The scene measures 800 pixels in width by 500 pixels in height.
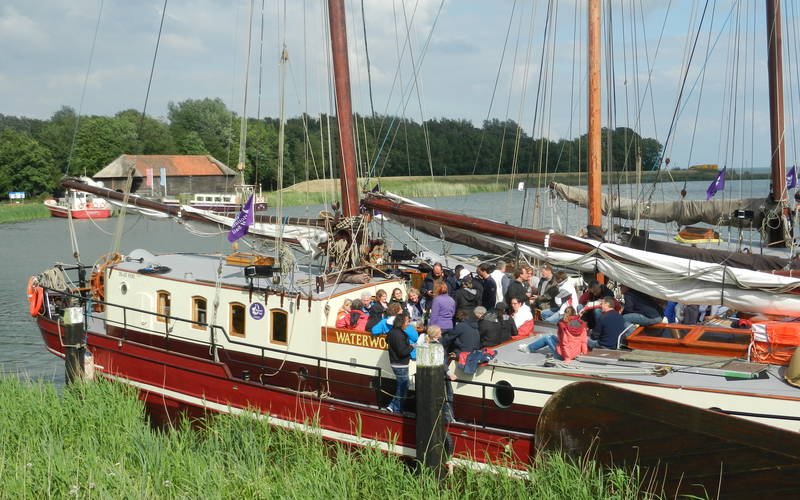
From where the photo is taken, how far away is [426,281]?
525 inches

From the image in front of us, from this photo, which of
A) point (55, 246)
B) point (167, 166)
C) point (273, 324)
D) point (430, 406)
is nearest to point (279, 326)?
point (273, 324)

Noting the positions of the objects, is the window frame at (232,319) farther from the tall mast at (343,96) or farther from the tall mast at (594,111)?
the tall mast at (594,111)

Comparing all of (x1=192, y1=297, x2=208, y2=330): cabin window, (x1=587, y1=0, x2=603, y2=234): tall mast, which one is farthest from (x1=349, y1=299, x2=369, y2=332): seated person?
(x1=587, y1=0, x2=603, y2=234): tall mast

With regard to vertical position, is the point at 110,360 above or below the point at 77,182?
below

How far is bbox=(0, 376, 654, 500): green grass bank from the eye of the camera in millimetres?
9055

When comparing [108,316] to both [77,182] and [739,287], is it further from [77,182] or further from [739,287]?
[739,287]

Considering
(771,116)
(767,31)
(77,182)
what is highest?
(767,31)

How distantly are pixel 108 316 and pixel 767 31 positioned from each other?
743 inches

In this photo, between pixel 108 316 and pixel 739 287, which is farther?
pixel 108 316

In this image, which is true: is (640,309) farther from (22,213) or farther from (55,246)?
(22,213)

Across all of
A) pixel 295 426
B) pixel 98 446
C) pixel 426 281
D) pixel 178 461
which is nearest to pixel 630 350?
pixel 426 281

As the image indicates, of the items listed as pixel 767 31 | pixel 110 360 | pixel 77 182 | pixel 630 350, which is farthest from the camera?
pixel 767 31

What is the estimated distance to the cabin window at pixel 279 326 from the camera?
1245cm

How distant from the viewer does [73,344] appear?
13.4 metres
